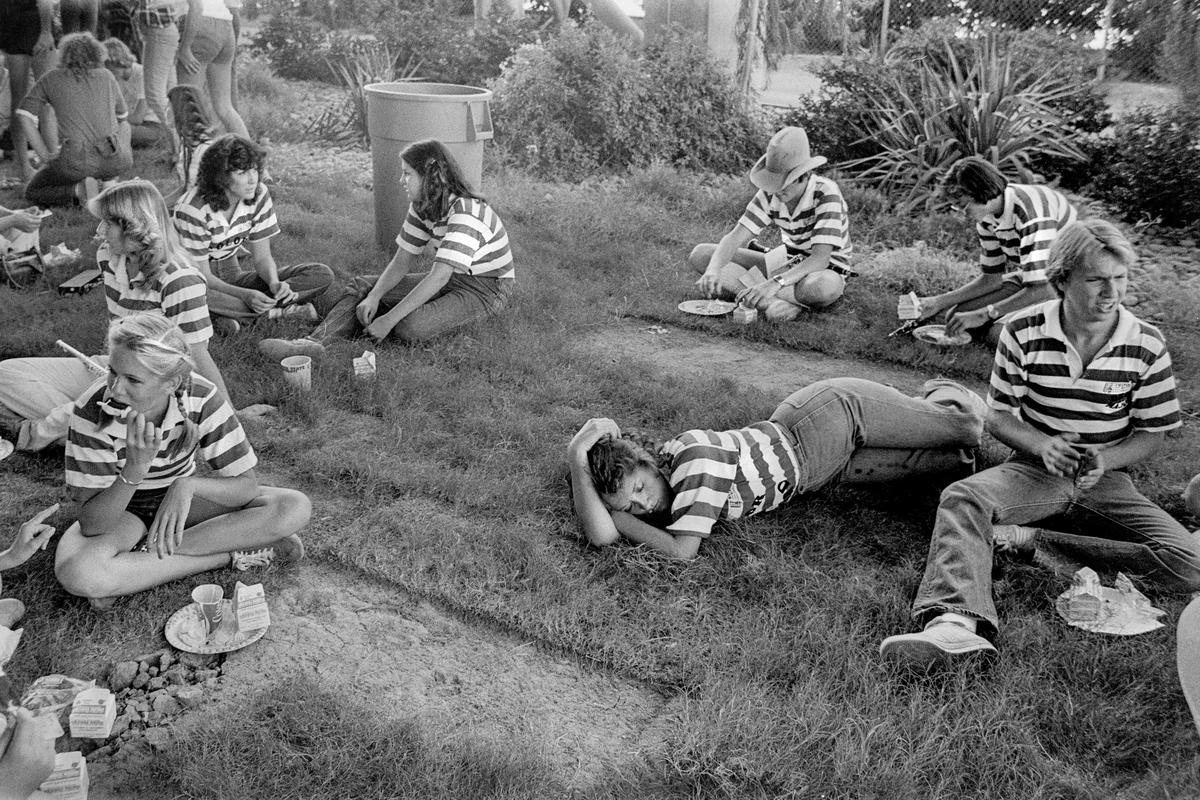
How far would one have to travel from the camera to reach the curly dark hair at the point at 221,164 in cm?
564

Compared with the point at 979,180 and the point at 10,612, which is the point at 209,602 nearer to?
the point at 10,612

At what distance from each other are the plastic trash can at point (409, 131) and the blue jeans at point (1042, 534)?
4.69 meters

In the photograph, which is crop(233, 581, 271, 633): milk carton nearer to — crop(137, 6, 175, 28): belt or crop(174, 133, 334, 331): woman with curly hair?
crop(174, 133, 334, 331): woman with curly hair

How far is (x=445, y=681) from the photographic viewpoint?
335 centimetres

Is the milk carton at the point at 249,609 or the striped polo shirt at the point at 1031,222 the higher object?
the striped polo shirt at the point at 1031,222

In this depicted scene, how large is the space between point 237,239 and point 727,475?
3603mm

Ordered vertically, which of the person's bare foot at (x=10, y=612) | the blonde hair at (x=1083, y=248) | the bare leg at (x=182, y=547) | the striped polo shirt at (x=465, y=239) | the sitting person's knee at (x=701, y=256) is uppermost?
the blonde hair at (x=1083, y=248)

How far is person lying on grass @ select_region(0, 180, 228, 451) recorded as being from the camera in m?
4.38

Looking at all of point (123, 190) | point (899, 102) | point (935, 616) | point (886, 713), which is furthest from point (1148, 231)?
point (123, 190)

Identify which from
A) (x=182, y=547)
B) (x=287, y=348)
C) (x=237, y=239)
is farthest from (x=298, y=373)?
(x=182, y=547)

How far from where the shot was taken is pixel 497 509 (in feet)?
14.2

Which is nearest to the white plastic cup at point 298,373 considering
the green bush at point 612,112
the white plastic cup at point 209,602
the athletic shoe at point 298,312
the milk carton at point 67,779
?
the athletic shoe at point 298,312

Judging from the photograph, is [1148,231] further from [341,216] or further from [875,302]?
[341,216]

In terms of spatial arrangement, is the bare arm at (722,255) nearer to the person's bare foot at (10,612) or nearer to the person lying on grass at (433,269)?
the person lying on grass at (433,269)
